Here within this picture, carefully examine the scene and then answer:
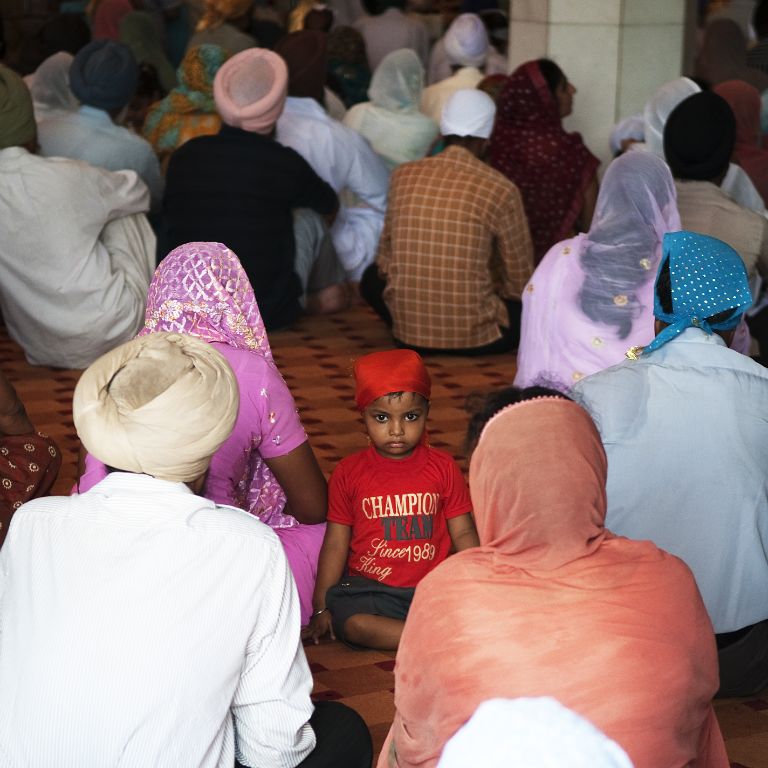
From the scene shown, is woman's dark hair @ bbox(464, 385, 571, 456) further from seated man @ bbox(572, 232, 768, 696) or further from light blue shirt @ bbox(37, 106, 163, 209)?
light blue shirt @ bbox(37, 106, 163, 209)

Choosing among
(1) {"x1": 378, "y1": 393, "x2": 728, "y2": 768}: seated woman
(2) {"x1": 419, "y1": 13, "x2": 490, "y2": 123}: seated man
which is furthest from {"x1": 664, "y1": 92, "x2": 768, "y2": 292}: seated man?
(2) {"x1": 419, "y1": 13, "x2": 490, "y2": 123}: seated man

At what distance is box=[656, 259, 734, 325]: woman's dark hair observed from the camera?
9.75 ft

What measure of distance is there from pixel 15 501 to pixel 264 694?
1.45m

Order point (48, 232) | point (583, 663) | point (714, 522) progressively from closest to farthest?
1. point (583, 663)
2. point (714, 522)
3. point (48, 232)

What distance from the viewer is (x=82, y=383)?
2.12 m

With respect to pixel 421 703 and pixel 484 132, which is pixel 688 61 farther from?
pixel 421 703

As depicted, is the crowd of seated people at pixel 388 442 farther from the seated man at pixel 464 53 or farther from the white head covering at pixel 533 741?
the seated man at pixel 464 53

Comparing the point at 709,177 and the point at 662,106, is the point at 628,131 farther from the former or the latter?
the point at 709,177

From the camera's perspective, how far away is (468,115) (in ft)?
19.8

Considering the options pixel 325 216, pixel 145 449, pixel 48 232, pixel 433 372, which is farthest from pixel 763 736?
pixel 325 216

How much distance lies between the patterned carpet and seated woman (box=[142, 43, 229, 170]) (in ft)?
3.74

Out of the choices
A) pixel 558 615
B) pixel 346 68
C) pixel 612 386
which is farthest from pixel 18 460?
pixel 346 68

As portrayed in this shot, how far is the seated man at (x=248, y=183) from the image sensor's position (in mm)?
6066

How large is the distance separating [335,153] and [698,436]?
4.27m
